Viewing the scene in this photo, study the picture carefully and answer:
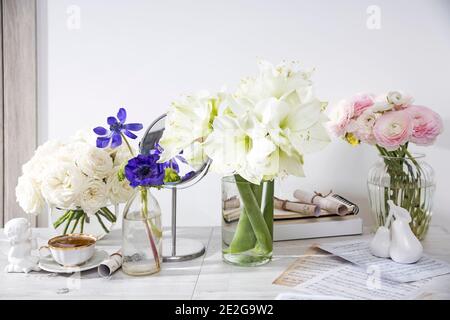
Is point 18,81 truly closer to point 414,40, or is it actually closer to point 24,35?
point 24,35

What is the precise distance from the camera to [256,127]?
0.97 m

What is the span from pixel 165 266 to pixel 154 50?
725mm

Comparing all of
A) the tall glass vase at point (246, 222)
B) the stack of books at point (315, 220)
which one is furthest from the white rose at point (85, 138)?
the stack of books at point (315, 220)

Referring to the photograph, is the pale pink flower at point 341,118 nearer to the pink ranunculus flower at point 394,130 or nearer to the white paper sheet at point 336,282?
the pink ranunculus flower at point 394,130

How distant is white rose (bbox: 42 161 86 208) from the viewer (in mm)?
1160

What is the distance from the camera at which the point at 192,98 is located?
1046 mm

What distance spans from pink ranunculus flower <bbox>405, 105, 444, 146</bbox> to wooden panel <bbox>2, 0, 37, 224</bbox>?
111 cm

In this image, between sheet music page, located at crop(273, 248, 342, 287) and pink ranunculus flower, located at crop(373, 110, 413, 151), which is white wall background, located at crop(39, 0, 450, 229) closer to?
pink ranunculus flower, located at crop(373, 110, 413, 151)

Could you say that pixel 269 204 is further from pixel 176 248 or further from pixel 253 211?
pixel 176 248

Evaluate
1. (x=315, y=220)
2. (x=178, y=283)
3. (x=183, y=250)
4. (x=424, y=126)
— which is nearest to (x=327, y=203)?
(x=315, y=220)

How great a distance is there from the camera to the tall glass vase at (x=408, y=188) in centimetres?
135

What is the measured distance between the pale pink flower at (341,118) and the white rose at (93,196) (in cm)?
62

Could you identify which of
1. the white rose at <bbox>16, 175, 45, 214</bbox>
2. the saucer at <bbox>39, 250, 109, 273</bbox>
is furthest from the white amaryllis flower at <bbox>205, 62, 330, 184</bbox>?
the white rose at <bbox>16, 175, 45, 214</bbox>
